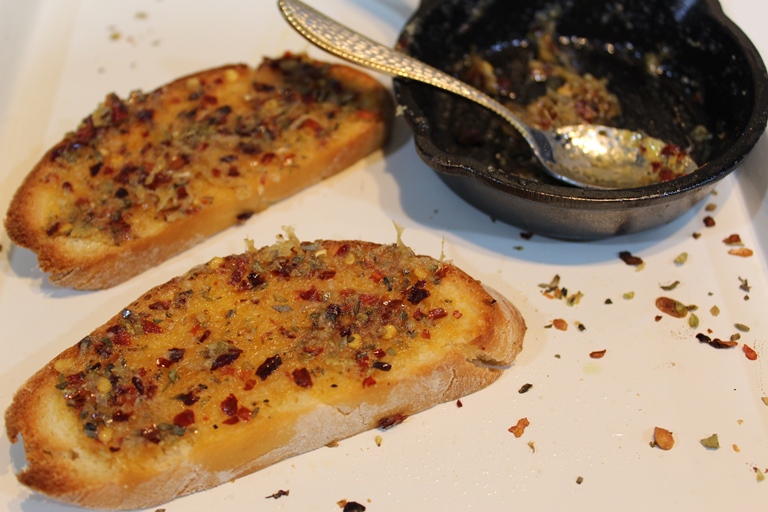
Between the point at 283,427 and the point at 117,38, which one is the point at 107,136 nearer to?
the point at 117,38

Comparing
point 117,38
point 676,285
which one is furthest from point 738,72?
point 117,38

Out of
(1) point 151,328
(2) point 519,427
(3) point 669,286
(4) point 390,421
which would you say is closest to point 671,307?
(3) point 669,286

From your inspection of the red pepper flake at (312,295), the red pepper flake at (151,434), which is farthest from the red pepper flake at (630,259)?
the red pepper flake at (151,434)

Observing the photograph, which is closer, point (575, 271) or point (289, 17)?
point (575, 271)

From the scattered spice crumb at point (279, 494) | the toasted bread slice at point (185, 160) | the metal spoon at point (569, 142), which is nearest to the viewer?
the scattered spice crumb at point (279, 494)

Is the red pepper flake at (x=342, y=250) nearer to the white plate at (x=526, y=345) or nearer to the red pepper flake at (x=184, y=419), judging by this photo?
the white plate at (x=526, y=345)

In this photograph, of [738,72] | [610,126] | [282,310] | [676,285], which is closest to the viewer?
[282,310]

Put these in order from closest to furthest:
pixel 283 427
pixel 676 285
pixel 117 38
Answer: pixel 283 427 → pixel 676 285 → pixel 117 38
